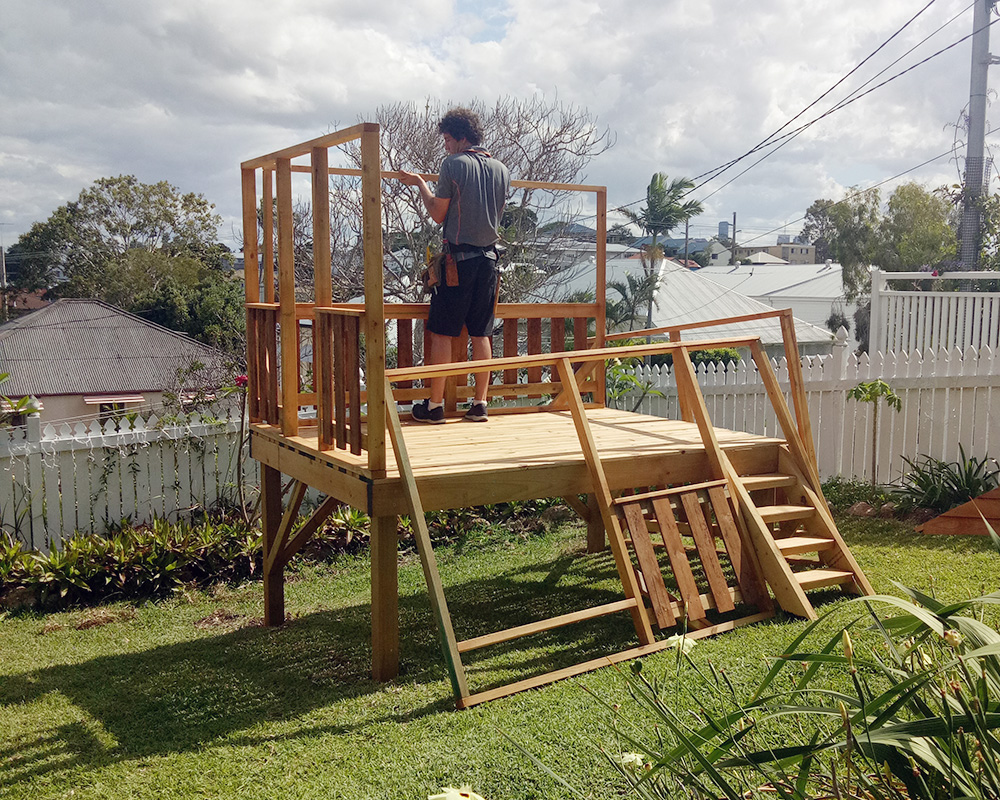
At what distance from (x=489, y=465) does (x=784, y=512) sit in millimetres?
1821

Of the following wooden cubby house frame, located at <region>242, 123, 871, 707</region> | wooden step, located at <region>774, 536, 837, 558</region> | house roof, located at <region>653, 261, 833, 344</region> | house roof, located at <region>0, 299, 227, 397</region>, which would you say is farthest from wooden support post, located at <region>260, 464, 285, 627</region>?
house roof, located at <region>0, 299, 227, 397</region>

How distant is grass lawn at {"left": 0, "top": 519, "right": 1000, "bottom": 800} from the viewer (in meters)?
3.42

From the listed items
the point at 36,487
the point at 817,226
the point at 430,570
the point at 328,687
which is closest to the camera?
the point at 430,570

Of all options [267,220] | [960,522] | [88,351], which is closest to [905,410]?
[960,522]

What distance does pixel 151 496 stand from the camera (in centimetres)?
727

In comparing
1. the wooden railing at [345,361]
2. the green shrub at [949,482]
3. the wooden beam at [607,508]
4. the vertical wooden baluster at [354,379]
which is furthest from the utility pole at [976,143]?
the vertical wooden baluster at [354,379]

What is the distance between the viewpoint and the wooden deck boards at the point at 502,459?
4.44 m

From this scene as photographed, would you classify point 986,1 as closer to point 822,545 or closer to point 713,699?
point 822,545

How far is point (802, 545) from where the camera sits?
16.5 feet

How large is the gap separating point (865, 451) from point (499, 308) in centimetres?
396

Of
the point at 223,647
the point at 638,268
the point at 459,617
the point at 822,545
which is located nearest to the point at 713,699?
the point at 822,545

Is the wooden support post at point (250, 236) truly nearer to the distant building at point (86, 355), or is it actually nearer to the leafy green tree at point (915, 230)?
the distant building at point (86, 355)

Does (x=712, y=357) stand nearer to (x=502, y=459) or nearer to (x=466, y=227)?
(x=466, y=227)

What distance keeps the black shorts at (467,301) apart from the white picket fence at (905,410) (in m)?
3.93
